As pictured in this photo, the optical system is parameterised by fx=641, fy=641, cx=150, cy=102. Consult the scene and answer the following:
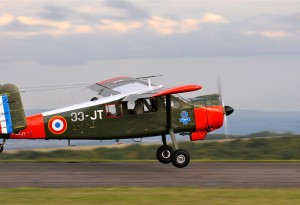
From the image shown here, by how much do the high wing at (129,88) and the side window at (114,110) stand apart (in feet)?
1.72

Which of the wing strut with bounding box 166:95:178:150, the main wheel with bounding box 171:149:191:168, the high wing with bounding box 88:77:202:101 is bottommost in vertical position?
the main wheel with bounding box 171:149:191:168

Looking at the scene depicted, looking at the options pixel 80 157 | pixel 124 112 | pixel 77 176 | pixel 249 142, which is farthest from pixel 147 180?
pixel 249 142

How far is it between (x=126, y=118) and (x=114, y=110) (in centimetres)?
48

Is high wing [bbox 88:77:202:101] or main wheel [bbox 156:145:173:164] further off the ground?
high wing [bbox 88:77:202:101]

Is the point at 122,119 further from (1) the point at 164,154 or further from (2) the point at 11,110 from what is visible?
(2) the point at 11,110

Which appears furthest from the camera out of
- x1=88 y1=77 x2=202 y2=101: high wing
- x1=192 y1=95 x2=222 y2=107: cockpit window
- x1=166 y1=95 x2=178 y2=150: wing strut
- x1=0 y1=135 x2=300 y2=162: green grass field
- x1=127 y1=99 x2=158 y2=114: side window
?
x1=0 y1=135 x2=300 y2=162: green grass field

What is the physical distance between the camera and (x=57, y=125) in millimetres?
20641

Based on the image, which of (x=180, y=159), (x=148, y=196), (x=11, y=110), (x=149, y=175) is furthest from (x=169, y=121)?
(x=148, y=196)

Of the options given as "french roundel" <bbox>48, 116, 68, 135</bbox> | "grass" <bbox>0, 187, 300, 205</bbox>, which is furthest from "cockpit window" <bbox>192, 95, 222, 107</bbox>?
"grass" <bbox>0, 187, 300, 205</bbox>

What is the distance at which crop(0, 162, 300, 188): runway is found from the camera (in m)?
16.7

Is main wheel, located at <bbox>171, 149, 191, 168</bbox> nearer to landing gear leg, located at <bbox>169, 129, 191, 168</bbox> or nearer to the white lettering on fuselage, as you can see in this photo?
landing gear leg, located at <bbox>169, 129, 191, 168</bbox>

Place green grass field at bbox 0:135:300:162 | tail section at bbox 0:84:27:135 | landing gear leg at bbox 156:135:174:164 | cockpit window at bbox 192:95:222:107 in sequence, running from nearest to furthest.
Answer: tail section at bbox 0:84:27:135 → cockpit window at bbox 192:95:222:107 → landing gear leg at bbox 156:135:174:164 → green grass field at bbox 0:135:300:162

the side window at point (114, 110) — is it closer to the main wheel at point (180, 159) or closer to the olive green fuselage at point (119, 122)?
the olive green fuselage at point (119, 122)

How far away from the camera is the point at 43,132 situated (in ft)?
67.7
